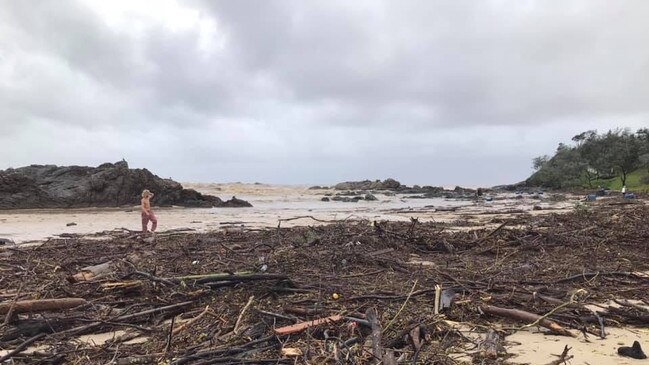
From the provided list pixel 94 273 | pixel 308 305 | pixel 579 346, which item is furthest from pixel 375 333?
pixel 94 273

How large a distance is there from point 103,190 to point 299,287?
24788 millimetres

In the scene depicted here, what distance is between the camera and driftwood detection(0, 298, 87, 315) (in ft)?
14.5

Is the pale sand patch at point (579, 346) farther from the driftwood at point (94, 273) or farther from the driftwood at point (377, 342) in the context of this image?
the driftwood at point (94, 273)

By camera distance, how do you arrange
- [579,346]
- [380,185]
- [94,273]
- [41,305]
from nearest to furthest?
[579,346] < [41,305] < [94,273] < [380,185]

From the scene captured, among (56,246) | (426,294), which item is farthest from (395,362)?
(56,246)

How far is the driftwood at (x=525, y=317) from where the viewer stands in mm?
3994

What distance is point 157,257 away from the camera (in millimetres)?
7941

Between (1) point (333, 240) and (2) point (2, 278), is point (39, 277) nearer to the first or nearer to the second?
(2) point (2, 278)

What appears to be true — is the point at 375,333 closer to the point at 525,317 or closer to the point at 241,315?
the point at 241,315

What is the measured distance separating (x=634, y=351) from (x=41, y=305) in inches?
205

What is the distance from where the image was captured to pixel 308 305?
A: 471 cm

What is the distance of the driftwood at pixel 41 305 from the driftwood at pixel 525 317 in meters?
4.15

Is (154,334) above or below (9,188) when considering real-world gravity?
below

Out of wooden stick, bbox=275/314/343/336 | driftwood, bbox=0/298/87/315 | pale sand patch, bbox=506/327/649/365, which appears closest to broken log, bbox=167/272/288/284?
driftwood, bbox=0/298/87/315
